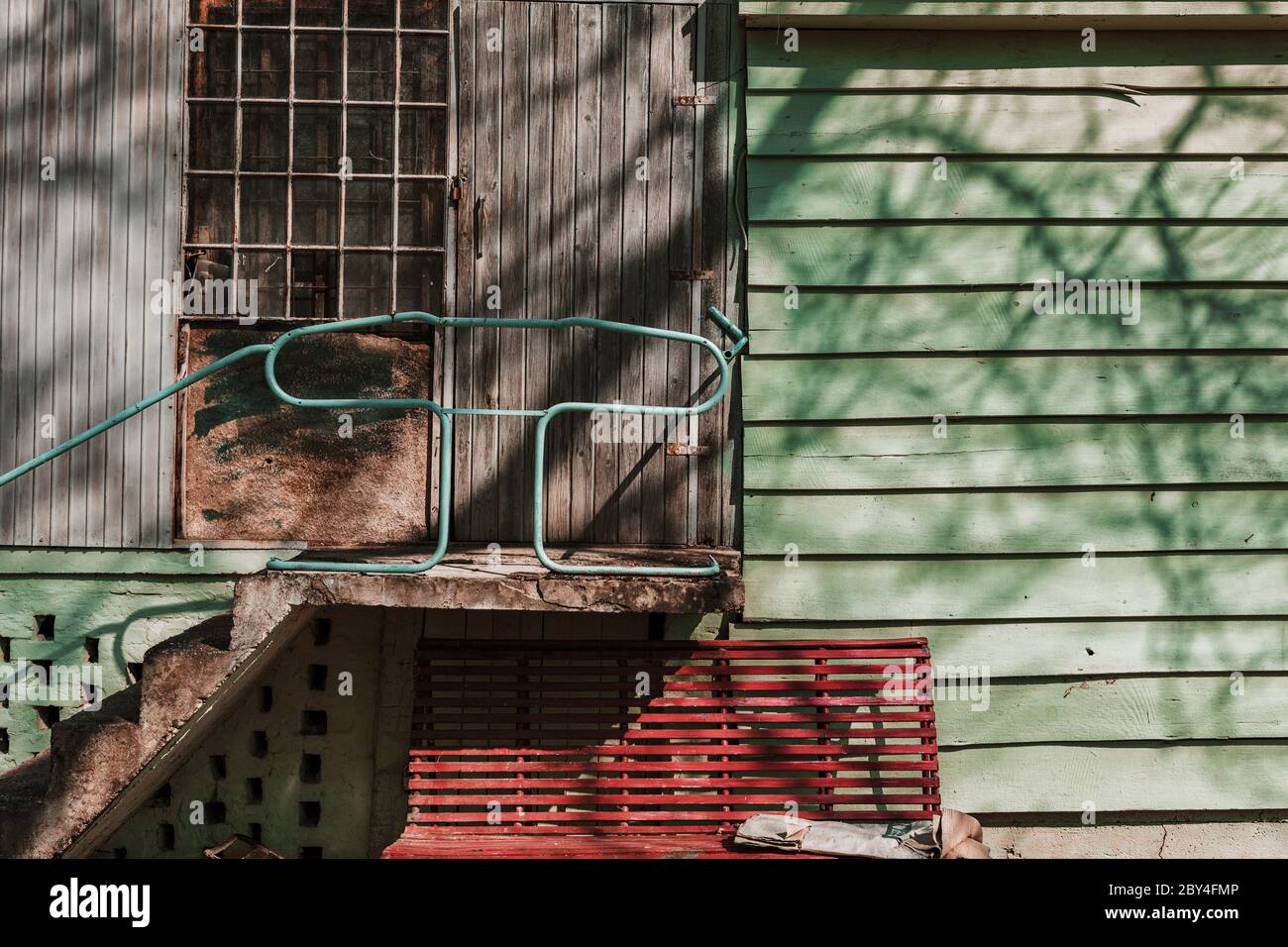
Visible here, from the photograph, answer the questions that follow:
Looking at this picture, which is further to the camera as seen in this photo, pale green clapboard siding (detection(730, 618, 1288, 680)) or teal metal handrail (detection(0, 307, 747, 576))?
pale green clapboard siding (detection(730, 618, 1288, 680))

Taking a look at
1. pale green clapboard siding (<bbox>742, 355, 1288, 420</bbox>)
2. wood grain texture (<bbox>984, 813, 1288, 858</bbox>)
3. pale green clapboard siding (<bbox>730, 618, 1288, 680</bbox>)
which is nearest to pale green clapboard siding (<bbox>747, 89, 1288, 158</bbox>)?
pale green clapboard siding (<bbox>742, 355, 1288, 420</bbox>)

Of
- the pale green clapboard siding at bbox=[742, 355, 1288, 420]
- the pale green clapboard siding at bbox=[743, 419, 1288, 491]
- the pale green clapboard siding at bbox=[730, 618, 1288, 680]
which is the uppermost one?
the pale green clapboard siding at bbox=[742, 355, 1288, 420]

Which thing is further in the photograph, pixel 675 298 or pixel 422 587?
pixel 675 298

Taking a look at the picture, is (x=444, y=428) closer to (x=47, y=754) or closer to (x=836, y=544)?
(x=836, y=544)

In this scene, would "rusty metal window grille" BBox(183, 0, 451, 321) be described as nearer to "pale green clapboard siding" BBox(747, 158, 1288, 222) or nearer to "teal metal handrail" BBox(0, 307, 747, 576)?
"teal metal handrail" BBox(0, 307, 747, 576)

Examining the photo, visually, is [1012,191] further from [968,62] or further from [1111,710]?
[1111,710]

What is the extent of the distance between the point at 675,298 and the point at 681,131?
720 millimetres

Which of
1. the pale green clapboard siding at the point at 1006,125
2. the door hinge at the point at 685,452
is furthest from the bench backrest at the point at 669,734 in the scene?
the pale green clapboard siding at the point at 1006,125

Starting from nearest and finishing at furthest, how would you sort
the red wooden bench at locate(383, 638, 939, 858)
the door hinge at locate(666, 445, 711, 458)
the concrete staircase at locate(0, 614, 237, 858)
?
1. the concrete staircase at locate(0, 614, 237, 858)
2. the red wooden bench at locate(383, 638, 939, 858)
3. the door hinge at locate(666, 445, 711, 458)

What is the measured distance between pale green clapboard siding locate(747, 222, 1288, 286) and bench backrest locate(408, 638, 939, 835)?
157cm

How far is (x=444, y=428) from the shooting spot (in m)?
3.97

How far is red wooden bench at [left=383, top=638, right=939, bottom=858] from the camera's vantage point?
4602 millimetres

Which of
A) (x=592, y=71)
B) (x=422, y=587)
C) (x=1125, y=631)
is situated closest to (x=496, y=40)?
(x=592, y=71)

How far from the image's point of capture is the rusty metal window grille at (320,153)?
4816 millimetres
